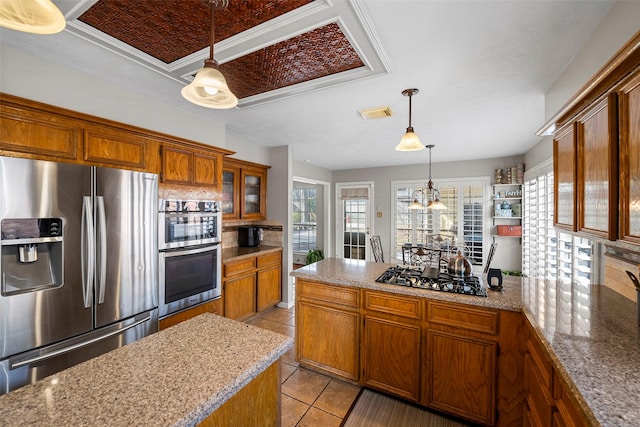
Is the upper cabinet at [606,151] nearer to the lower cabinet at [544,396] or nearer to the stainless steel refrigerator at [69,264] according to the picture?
the lower cabinet at [544,396]

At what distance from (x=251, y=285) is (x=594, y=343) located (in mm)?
3235

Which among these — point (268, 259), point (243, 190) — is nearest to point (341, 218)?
point (268, 259)

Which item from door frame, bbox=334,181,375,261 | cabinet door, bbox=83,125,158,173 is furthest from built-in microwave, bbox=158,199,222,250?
door frame, bbox=334,181,375,261

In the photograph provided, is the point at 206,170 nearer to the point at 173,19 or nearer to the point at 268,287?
the point at 173,19

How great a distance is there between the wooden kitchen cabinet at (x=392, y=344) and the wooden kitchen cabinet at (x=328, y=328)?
0.32 feet

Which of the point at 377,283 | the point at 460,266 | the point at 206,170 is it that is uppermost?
the point at 206,170

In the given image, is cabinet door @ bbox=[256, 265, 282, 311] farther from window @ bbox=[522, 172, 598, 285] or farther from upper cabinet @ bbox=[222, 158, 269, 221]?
window @ bbox=[522, 172, 598, 285]

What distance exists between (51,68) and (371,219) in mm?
5484

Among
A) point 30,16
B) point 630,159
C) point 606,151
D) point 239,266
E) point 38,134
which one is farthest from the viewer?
point 239,266

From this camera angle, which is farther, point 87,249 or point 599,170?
point 87,249

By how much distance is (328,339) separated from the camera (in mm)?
2363

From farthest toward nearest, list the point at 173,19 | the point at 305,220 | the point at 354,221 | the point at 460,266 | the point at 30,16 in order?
the point at 305,220 < the point at 354,221 < the point at 460,266 < the point at 173,19 < the point at 30,16

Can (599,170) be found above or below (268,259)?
above

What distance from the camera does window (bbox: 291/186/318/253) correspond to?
7133 mm
